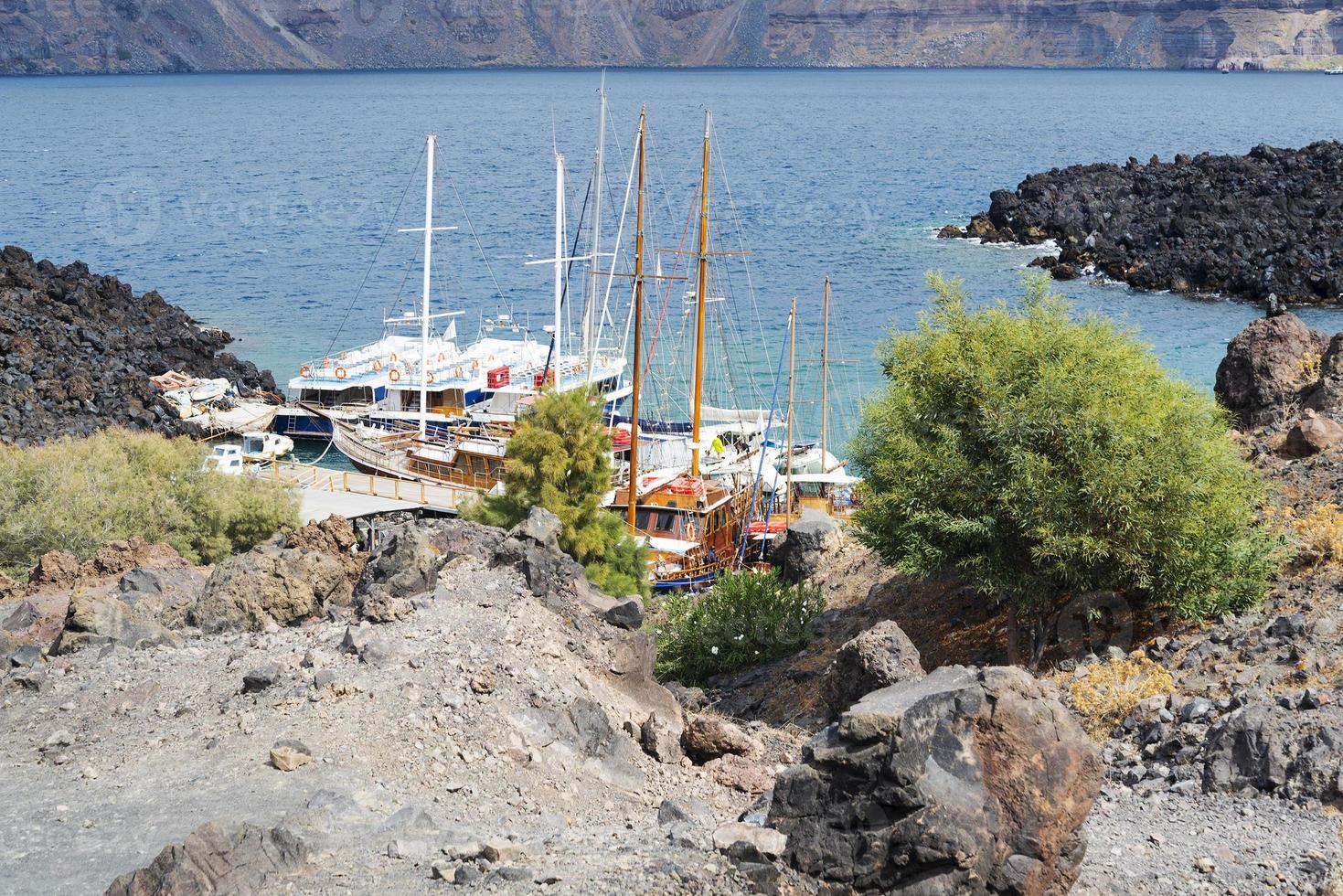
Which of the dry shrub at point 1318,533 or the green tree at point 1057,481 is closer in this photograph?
the green tree at point 1057,481

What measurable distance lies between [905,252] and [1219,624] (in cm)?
6988

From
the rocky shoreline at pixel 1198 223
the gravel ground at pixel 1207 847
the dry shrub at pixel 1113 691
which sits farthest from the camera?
the rocky shoreline at pixel 1198 223

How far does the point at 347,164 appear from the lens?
5728 inches

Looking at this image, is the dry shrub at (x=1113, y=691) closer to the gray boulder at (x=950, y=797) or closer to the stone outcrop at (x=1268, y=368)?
the gray boulder at (x=950, y=797)

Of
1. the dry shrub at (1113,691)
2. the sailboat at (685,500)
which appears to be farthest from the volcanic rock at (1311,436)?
the sailboat at (685,500)

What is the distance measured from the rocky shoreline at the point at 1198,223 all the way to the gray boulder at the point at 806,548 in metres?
47.8

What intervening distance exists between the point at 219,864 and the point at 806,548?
61.9 feet

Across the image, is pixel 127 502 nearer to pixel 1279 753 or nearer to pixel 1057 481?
pixel 1057 481

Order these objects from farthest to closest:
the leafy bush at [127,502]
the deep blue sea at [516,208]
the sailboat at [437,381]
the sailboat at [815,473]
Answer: the deep blue sea at [516,208], the sailboat at [437,381], the sailboat at [815,473], the leafy bush at [127,502]

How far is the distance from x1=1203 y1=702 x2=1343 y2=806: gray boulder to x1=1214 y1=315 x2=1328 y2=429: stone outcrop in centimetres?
1383

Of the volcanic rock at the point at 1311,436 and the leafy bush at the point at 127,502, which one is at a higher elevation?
the volcanic rock at the point at 1311,436

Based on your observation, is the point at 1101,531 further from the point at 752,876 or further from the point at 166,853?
the point at 166,853

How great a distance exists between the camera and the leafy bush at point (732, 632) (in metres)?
22.8

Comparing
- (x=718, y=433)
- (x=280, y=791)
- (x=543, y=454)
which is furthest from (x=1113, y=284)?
(x=280, y=791)
